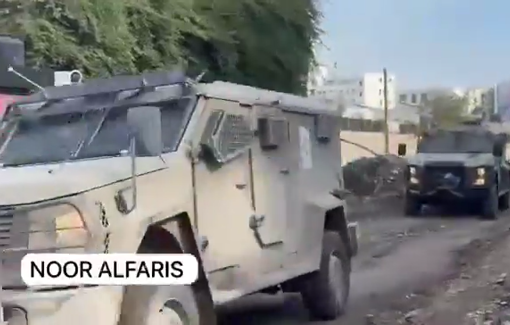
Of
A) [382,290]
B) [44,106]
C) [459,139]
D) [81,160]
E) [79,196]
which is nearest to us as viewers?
[79,196]

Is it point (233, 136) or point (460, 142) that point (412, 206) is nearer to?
point (460, 142)

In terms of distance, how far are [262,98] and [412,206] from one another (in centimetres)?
1388

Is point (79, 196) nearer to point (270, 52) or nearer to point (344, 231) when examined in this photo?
point (344, 231)

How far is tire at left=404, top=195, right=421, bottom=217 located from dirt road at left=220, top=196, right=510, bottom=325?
24cm

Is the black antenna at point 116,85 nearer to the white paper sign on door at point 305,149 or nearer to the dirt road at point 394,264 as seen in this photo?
the white paper sign on door at point 305,149

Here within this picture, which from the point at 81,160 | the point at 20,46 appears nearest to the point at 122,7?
the point at 20,46

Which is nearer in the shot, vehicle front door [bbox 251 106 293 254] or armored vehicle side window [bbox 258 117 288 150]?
vehicle front door [bbox 251 106 293 254]

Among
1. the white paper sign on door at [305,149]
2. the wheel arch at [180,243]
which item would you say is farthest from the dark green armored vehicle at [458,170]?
the wheel arch at [180,243]

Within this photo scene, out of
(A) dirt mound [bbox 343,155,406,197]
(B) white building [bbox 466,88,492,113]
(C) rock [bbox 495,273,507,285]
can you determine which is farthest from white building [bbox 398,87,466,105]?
(C) rock [bbox 495,273,507,285]

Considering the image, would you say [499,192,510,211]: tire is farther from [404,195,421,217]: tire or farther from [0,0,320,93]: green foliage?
[0,0,320,93]: green foliage

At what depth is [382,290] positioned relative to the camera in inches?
427

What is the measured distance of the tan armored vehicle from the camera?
4955 millimetres

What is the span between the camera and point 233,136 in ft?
22.9

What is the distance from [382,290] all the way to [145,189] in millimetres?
5794
